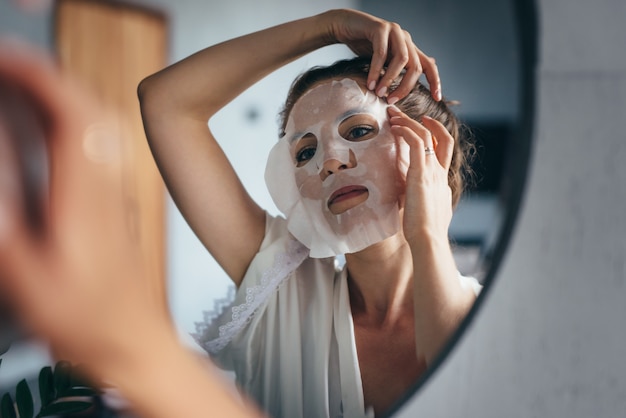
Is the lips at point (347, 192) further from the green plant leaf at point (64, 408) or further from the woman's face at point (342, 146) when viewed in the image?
the green plant leaf at point (64, 408)

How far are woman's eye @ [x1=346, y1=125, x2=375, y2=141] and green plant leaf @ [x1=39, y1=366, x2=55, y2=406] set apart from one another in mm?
288

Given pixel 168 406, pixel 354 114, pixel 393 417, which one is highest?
pixel 354 114

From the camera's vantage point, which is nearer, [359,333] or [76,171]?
[76,171]

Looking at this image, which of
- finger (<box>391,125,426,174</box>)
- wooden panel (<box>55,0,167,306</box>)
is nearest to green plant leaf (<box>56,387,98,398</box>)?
wooden panel (<box>55,0,167,306</box>)

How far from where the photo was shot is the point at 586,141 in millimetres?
496

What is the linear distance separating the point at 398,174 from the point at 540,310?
7.6 inches

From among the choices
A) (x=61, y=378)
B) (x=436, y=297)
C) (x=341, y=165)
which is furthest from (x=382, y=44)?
(x=61, y=378)

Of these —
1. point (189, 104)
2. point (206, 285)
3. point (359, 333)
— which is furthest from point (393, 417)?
point (189, 104)

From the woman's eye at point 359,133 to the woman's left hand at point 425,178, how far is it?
2cm

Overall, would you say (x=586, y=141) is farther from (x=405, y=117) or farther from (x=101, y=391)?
(x=101, y=391)

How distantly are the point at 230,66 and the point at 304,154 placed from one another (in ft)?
0.29

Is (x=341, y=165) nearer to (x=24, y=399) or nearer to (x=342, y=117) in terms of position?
(x=342, y=117)

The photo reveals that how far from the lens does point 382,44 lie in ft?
1.49

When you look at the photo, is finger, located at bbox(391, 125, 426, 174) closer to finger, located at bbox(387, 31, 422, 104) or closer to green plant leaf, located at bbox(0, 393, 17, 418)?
finger, located at bbox(387, 31, 422, 104)
